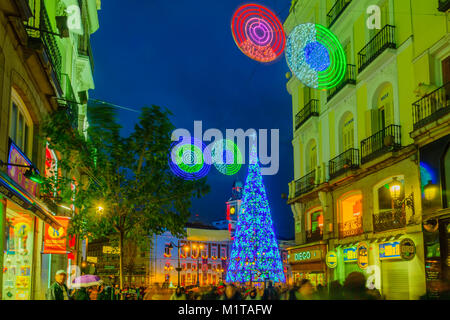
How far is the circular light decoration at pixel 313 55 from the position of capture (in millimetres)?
20031

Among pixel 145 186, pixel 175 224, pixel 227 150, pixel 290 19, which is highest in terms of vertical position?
pixel 290 19

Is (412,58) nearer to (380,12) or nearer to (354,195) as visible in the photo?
(380,12)

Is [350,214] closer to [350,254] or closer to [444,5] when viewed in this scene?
[350,254]

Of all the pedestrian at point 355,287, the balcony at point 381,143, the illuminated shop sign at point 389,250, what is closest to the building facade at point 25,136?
the pedestrian at point 355,287

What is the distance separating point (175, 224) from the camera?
16359 mm

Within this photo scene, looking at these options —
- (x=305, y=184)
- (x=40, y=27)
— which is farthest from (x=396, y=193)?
(x=40, y=27)

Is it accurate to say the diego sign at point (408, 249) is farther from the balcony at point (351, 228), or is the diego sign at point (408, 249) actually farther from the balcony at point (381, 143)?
the balcony at point (351, 228)

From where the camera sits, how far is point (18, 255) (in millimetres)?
15484

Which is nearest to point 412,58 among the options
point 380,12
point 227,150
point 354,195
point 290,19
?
point 380,12

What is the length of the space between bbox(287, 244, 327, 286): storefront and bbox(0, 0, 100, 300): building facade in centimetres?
1364

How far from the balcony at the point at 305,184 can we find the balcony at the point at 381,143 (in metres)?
5.99

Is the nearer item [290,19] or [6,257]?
[6,257]

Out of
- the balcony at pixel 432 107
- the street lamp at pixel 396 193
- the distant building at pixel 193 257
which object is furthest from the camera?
the distant building at pixel 193 257
